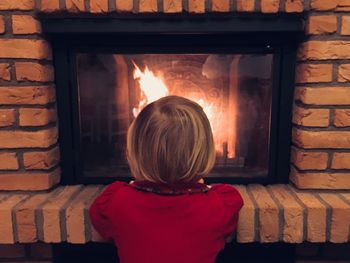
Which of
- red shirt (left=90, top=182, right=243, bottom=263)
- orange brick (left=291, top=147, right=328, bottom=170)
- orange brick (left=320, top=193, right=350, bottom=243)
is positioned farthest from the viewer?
orange brick (left=291, top=147, right=328, bottom=170)

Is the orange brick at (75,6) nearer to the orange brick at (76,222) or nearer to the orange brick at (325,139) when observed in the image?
the orange brick at (76,222)

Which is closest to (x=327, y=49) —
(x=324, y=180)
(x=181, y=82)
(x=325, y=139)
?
(x=325, y=139)

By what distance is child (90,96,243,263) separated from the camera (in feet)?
3.74

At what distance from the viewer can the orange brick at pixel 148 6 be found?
142 cm

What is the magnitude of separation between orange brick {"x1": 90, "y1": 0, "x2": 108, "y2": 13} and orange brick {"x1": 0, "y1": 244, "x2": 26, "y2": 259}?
1058mm

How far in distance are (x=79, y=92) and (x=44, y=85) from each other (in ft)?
0.61

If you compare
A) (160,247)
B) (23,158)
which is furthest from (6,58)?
(160,247)

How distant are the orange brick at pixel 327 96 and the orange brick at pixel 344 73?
0.12ft

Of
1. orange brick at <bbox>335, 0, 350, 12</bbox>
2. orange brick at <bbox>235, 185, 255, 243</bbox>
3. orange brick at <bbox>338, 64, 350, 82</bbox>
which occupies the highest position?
orange brick at <bbox>335, 0, 350, 12</bbox>

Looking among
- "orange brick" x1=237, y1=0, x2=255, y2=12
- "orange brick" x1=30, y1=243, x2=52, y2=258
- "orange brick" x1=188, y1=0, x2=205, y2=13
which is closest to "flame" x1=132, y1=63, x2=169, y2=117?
"orange brick" x1=188, y1=0, x2=205, y2=13

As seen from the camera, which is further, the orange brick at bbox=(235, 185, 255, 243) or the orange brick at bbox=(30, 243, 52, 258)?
the orange brick at bbox=(30, 243, 52, 258)

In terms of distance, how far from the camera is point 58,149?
1.65m

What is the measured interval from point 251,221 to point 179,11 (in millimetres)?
868

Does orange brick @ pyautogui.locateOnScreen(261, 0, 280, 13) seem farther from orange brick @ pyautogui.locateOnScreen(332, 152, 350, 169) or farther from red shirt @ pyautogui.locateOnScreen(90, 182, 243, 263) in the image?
red shirt @ pyautogui.locateOnScreen(90, 182, 243, 263)
